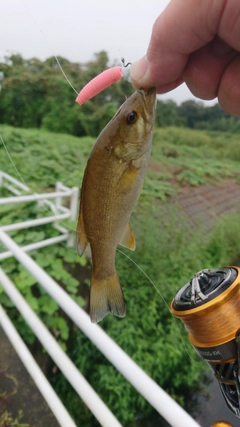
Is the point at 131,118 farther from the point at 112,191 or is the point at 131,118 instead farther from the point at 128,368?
the point at 128,368

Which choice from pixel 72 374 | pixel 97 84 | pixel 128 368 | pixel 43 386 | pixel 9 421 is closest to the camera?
pixel 97 84

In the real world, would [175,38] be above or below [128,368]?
above

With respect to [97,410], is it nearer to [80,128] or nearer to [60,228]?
[80,128]

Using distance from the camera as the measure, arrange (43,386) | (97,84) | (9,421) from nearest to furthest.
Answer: (97,84) → (43,386) → (9,421)

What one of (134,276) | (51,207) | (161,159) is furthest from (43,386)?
(161,159)

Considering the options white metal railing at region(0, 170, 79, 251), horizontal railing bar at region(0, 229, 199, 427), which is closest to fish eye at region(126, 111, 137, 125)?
horizontal railing bar at region(0, 229, 199, 427)

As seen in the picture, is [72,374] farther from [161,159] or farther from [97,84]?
[161,159]

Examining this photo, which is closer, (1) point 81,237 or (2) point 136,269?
(1) point 81,237

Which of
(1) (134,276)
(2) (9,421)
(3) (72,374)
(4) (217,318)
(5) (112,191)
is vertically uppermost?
(5) (112,191)
